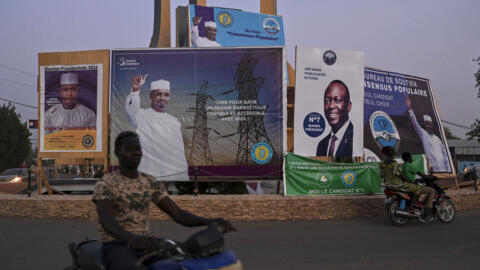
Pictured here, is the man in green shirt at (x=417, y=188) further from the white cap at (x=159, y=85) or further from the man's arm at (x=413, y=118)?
the white cap at (x=159, y=85)

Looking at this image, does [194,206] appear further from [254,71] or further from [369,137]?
[369,137]

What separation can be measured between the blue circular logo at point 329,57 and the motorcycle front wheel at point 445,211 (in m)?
5.78

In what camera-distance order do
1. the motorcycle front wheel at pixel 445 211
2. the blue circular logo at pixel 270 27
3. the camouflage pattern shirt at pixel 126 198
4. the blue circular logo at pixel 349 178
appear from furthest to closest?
the blue circular logo at pixel 270 27 → the blue circular logo at pixel 349 178 → the motorcycle front wheel at pixel 445 211 → the camouflage pattern shirt at pixel 126 198

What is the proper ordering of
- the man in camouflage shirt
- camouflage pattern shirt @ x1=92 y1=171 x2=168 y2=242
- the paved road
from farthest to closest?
the paved road, camouflage pattern shirt @ x1=92 y1=171 x2=168 y2=242, the man in camouflage shirt

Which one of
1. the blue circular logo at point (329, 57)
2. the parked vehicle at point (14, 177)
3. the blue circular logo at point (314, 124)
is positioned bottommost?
the parked vehicle at point (14, 177)

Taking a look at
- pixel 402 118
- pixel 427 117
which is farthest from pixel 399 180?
pixel 427 117

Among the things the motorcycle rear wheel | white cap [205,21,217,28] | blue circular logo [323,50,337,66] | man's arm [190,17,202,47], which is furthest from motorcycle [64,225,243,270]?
white cap [205,21,217,28]

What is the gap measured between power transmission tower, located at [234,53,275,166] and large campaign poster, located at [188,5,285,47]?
15908 millimetres

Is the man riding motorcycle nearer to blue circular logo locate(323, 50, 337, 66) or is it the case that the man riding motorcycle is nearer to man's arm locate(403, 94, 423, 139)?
blue circular logo locate(323, 50, 337, 66)

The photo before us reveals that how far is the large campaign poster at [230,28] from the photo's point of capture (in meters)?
30.6

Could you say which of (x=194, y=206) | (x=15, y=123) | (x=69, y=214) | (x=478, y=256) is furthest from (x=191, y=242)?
(x=15, y=123)

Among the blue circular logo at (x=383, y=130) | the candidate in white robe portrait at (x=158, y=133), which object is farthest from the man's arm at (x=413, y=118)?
the candidate in white robe portrait at (x=158, y=133)

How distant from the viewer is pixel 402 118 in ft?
55.4

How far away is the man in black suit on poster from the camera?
584 inches
